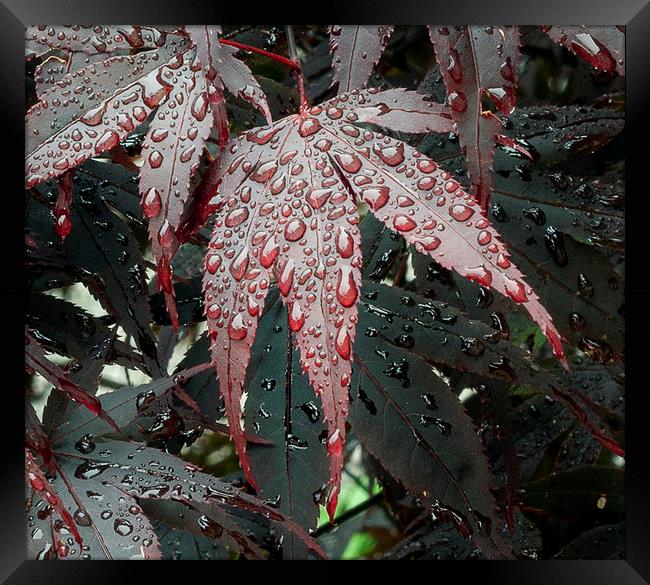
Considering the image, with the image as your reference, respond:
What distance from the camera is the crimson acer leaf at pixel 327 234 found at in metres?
0.45

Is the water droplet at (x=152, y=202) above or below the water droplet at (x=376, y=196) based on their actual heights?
above

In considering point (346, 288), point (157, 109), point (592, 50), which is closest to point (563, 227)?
point (592, 50)

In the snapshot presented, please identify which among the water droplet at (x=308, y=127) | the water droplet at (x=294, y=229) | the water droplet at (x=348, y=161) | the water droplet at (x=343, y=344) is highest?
the water droplet at (x=308, y=127)

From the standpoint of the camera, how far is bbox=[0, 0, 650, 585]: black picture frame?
1.94 feet

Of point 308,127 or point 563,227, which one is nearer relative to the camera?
point 308,127

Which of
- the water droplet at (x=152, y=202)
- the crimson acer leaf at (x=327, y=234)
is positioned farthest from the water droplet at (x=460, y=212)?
the water droplet at (x=152, y=202)

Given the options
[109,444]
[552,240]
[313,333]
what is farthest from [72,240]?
[552,240]

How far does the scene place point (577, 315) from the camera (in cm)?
60

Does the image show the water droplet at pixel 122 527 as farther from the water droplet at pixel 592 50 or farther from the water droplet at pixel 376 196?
the water droplet at pixel 592 50

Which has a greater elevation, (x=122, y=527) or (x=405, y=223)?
(x=405, y=223)

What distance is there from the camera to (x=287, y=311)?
502 millimetres

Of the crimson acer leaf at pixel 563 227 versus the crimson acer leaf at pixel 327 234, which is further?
the crimson acer leaf at pixel 563 227

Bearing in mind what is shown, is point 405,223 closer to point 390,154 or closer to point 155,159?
point 390,154
